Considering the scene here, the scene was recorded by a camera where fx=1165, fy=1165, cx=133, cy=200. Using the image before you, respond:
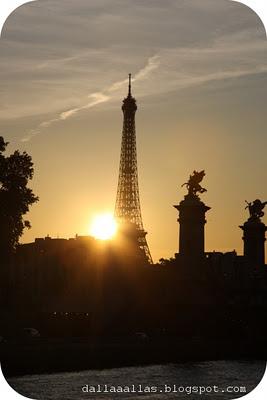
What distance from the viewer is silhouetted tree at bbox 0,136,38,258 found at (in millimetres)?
39938

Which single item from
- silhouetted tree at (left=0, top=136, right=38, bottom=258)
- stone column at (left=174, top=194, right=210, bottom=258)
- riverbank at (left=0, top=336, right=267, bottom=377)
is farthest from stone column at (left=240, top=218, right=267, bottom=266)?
silhouetted tree at (left=0, top=136, right=38, bottom=258)

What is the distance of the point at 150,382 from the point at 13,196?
13.8 meters

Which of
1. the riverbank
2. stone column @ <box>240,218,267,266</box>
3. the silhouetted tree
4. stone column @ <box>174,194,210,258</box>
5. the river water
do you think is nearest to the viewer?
the river water

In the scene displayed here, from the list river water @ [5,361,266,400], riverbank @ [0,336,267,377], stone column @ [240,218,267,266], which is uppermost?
stone column @ [240,218,267,266]

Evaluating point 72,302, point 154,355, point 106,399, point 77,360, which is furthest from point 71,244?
point 106,399

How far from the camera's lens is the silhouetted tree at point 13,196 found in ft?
131

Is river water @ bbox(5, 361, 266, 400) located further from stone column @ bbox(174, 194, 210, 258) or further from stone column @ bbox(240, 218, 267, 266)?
stone column @ bbox(240, 218, 267, 266)

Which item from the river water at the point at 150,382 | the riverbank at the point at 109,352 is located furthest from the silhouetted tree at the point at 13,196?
the river water at the point at 150,382

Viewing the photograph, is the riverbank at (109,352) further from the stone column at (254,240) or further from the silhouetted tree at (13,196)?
the stone column at (254,240)

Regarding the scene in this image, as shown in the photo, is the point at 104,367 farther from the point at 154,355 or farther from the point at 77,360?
the point at 154,355

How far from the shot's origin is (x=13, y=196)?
4091 cm

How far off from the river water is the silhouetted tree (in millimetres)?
7349

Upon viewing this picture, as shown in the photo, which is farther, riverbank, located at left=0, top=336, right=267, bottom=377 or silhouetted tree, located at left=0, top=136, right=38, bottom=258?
silhouetted tree, located at left=0, top=136, right=38, bottom=258

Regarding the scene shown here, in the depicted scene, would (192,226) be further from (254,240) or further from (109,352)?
(109,352)
